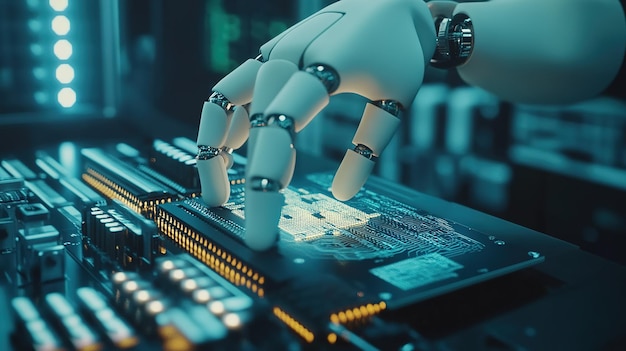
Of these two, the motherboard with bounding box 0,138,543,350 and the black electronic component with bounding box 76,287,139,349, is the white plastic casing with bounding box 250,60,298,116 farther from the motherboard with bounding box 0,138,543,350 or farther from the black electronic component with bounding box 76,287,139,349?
the black electronic component with bounding box 76,287,139,349

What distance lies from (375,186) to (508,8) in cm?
40

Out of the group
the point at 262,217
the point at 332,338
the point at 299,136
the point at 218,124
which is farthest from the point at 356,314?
the point at 299,136

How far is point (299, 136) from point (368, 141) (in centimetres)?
83

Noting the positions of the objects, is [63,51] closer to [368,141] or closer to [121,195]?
[121,195]

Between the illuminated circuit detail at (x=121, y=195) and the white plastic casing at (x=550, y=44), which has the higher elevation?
the white plastic casing at (x=550, y=44)

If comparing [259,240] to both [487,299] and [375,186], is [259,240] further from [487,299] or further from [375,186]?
[375,186]

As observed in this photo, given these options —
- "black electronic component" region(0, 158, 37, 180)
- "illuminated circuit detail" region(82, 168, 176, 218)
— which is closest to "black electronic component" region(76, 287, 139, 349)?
"illuminated circuit detail" region(82, 168, 176, 218)

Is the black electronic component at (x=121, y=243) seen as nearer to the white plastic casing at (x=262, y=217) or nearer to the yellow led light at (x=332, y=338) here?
the white plastic casing at (x=262, y=217)

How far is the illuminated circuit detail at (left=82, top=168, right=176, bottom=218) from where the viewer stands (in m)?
1.07

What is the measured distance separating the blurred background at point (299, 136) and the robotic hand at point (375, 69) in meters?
0.08

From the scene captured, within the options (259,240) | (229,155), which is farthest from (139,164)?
(259,240)

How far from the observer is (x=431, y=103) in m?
1.35

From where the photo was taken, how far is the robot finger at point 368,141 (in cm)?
91

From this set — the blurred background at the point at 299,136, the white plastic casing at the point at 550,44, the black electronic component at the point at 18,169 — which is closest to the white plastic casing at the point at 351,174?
the white plastic casing at the point at 550,44
